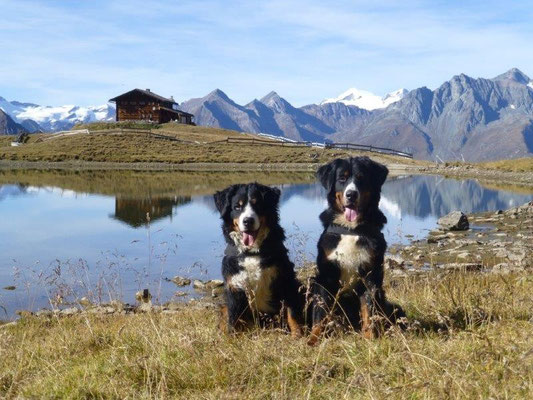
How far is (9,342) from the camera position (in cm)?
579

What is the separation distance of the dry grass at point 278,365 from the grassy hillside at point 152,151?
6166cm

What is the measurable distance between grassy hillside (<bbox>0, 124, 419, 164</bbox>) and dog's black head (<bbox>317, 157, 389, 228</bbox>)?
61.1 meters

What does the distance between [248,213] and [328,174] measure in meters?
0.94

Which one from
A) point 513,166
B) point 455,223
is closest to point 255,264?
point 455,223

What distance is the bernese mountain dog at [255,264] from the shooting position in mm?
6043

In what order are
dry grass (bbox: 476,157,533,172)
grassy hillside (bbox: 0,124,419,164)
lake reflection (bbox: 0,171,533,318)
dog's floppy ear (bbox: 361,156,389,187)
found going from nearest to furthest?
dog's floppy ear (bbox: 361,156,389,187) → lake reflection (bbox: 0,171,533,318) → dry grass (bbox: 476,157,533,172) → grassy hillside (bbox: 0,124,419,164)

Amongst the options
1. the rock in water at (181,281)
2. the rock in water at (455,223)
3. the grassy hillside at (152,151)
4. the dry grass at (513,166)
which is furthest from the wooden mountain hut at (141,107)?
the rock in water at (181,281)

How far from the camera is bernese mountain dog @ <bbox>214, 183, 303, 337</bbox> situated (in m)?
6.04

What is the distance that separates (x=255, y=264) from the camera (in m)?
6.04

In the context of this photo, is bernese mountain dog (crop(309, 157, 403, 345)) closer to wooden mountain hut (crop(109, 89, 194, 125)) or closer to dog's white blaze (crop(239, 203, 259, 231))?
dog's white blaze (crop(239, 203, 259, 231))

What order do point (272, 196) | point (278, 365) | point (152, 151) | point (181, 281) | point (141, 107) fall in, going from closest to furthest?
point (278, 365)
point (272, 196)
point (181, 281)
point (152, 151)
point (141, 107)

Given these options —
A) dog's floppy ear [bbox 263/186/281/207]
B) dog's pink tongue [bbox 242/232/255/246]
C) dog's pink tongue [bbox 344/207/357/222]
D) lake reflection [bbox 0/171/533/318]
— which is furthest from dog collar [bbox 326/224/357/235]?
lake reflection [bbox 0/171/533/318]

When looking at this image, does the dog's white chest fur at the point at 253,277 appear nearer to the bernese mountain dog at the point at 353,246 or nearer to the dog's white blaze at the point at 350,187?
the bernese mountain dog at the point at 353,246

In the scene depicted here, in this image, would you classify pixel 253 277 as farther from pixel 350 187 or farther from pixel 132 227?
pixel 132 227
